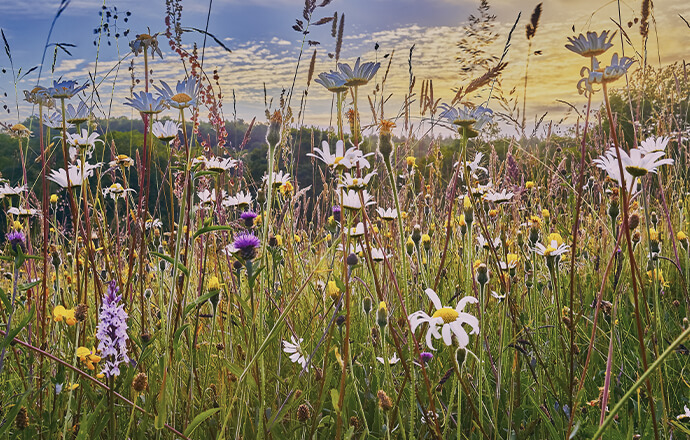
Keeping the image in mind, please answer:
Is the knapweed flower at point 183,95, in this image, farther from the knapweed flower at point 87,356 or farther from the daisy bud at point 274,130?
the knapweed flower at point 87,356

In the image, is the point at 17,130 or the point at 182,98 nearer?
the point at 182,98

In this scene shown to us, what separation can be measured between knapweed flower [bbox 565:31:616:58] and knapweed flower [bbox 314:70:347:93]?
427 millimetres

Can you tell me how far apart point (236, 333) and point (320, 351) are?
0.27 meters

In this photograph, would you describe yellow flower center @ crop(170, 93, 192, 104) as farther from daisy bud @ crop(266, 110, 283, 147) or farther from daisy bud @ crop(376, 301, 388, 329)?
daisy bud @ crop(376, 301, 388, 329)

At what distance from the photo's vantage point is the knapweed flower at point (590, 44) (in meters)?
0.79

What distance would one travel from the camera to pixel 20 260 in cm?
101

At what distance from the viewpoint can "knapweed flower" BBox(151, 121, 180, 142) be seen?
132 cm

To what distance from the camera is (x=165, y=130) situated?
135 centimetres

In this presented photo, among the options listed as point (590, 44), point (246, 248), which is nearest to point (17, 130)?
point (246, 248)

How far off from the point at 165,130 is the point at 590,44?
102 centimetres

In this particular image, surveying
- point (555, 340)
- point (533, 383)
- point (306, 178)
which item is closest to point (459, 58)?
point (555, 340)

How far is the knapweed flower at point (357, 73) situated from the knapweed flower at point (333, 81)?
0.01m

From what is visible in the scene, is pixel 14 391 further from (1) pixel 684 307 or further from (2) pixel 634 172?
(1) pixel 684 307

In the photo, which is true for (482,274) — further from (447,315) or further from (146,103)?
(146,103)
